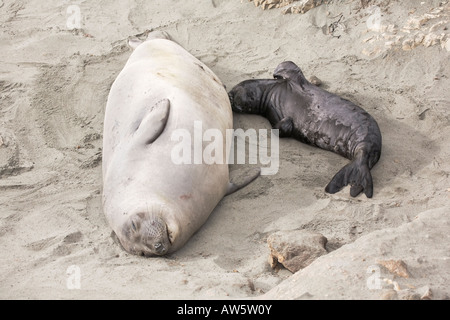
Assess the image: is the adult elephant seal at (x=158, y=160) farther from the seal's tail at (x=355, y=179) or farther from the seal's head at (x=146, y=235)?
the seal's tail at (x=355, y=179)

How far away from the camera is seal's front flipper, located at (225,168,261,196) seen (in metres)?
Result: 4.74

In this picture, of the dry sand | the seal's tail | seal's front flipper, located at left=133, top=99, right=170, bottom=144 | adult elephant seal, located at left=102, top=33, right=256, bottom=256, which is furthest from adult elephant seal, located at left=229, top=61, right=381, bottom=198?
seal's front flipper, located at left=133, top=99, right=170, bottom=144

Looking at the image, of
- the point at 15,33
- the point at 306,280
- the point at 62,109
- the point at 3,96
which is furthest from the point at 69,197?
the point at 15,33

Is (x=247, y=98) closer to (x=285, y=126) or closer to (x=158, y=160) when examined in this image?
(x=285, y=126)

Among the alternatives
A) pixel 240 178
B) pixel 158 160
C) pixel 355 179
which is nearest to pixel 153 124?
pixel 158 160

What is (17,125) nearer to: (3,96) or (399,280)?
(3,96)

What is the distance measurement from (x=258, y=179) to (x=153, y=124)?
96cm

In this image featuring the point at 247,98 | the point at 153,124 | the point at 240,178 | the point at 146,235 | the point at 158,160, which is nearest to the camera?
the point at 146,235

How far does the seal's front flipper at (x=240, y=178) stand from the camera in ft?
15.6

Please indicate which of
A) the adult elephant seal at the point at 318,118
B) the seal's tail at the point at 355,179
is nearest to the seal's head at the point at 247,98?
the adult elephant seal at the point at 318,118

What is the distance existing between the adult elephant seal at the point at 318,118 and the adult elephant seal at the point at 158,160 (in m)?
0.55

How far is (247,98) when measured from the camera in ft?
19.1

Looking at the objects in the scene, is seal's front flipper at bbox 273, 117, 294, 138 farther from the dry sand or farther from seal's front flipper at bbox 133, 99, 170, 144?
seal's front flipper at bbox 133, 99, 170, 144

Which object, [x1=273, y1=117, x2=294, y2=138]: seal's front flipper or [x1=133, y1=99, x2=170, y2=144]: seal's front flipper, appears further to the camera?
[x1=273, y1=117, x2=294, y2=138]: seal's front flipper
